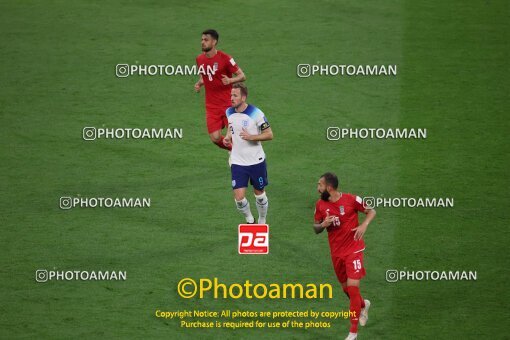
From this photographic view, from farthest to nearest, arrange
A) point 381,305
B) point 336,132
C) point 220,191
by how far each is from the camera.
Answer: point 336,132
point 220,191
point 381,305

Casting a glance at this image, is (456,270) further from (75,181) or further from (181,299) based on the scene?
(75,181)

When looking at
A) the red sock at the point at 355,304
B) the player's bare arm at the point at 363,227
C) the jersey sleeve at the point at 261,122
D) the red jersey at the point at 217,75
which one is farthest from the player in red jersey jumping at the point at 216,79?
the red sock at the point at 355,304

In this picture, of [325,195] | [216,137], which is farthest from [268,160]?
[325,195]

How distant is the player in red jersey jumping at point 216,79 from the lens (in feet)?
55.2

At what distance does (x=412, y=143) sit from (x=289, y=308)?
444cm

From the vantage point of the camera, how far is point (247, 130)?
15633 millimetres

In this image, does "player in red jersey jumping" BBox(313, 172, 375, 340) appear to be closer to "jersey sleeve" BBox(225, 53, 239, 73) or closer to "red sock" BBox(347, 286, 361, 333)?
"red sock" BBox(347, 286, 361, 333)

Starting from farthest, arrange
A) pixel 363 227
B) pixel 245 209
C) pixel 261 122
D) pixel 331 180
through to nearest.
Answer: pixel 245 209 < pixel 261 122 < pixel 331 180 < pixel 363 227

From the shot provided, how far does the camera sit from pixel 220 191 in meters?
17.5

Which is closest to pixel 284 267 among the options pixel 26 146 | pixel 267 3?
pixel 26 146

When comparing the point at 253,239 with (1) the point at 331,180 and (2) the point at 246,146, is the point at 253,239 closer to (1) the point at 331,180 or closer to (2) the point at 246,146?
(2) the point at 246,146

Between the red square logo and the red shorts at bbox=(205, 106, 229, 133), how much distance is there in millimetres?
1636

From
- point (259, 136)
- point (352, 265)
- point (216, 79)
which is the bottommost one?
point (352, 265)

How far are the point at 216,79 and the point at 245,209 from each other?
1969 millimetres
